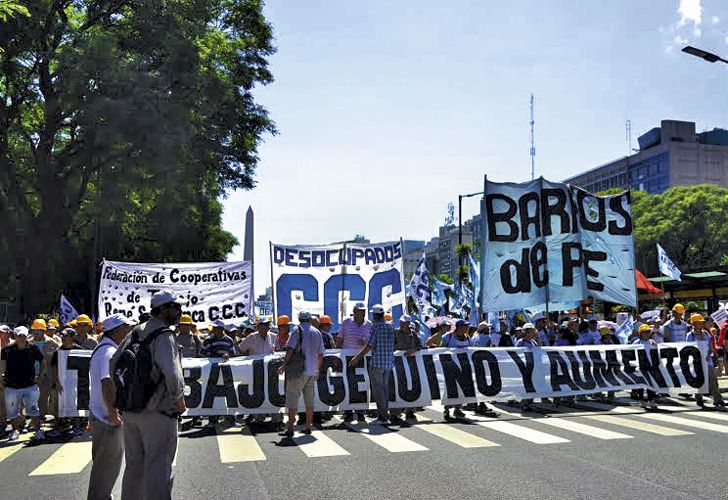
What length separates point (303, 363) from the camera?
1145 cm

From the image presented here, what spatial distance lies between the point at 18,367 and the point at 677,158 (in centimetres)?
11352

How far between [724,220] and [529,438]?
6328 centimetres

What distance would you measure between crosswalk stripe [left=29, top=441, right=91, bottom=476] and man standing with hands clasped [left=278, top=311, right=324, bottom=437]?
2860 millimetres

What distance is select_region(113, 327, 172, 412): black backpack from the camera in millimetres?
5492

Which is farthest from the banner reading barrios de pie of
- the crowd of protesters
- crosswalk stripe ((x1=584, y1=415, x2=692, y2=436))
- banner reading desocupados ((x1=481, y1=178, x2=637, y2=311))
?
crosswalk stripe ((x1=584, y1=415, x2=692, y2=436))

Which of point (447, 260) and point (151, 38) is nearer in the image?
point (151, 38)

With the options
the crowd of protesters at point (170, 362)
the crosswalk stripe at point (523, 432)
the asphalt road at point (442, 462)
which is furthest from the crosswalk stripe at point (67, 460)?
the crosswalk stripe at point (523, 432)

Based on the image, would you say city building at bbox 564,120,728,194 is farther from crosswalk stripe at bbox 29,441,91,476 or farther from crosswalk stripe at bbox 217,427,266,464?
crosswalk stripe at bbox 29,441,91,476

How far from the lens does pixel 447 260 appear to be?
624ft

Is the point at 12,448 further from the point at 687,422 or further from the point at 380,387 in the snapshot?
the point at 687,422

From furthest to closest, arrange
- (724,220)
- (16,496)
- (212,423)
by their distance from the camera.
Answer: (724,220) → (212,423) → (16,496)

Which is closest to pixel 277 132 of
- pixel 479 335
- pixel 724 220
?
pixel 479 335

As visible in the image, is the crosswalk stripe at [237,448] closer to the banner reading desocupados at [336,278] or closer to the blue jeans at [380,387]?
the blue jeans at [380,387]

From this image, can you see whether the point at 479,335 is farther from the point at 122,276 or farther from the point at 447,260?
the point at 447,260
